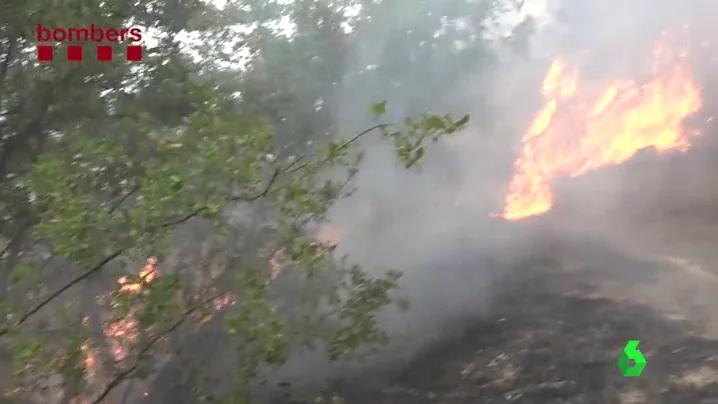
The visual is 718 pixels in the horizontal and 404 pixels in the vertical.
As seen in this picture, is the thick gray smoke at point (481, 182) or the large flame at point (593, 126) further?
the large flame at point (593, 126)

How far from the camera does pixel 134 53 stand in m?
2.97

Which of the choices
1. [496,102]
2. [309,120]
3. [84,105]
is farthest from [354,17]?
[84,105]

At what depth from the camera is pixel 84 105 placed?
2.78 meters

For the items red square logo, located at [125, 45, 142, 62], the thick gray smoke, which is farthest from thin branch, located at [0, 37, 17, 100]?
the thick gray smoke

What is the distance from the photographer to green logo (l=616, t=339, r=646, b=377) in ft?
11.1

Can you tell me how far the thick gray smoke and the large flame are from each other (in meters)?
0.09

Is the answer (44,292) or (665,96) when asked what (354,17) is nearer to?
(665,96)

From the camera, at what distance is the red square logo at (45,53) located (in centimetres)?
253

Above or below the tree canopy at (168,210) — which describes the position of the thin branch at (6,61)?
above

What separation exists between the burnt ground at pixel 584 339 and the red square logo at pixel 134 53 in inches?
84.6

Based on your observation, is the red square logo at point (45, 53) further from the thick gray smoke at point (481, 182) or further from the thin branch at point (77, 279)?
the thick gray smoke at point (481, 182)

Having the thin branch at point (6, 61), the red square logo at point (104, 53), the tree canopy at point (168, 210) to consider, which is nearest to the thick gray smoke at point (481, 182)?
the tree canopy at point (168, 210)

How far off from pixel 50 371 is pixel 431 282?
282cm

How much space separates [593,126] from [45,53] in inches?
142
